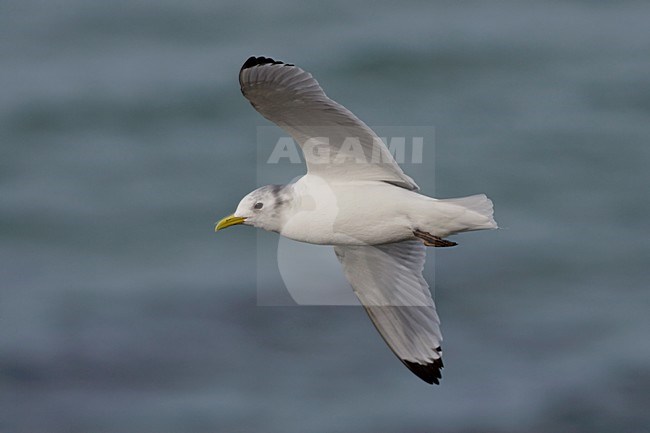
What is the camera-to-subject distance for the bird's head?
9.44m

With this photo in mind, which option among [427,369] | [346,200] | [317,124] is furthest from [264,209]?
[427,369]

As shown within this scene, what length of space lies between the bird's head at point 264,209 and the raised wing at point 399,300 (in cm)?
99

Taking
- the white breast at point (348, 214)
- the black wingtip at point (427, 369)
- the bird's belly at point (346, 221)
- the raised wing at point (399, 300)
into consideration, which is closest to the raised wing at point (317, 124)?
the white breast at point (348, 214)

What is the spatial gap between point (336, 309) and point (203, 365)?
1599mm

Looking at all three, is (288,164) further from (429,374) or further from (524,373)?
(429,374)

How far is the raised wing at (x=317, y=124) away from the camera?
8.73 m

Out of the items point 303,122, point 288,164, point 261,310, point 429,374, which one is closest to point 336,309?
point 261,310

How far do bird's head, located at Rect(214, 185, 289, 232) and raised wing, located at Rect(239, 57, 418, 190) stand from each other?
0.99ft

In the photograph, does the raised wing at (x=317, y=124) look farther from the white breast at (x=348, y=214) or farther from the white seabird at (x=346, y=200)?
the white breast at (x=348, y=214)

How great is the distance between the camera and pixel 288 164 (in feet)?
54.9

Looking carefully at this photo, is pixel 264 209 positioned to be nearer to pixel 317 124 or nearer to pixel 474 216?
pixel 317 124

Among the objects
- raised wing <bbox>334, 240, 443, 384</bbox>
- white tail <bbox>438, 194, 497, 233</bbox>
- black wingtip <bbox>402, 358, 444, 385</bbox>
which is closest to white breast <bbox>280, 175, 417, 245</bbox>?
white tail <bbox>438, 194, 497, 233</bbox>

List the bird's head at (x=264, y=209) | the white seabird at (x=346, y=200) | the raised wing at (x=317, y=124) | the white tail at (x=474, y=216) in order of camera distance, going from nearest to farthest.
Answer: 1. the raised wing at (x=317, y=124)
2. the white seabird at (x=346, y=200)
3. the white tail at (x=474, y=216)
4. the bird's head at (x=264, y=209)

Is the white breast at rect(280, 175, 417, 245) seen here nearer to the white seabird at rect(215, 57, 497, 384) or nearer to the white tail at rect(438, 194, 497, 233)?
the white seabird at rect(215, 57, 497, 384)
